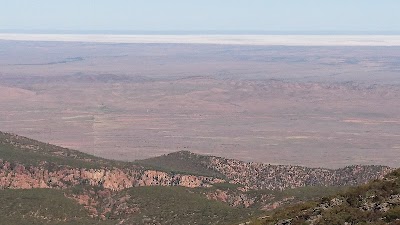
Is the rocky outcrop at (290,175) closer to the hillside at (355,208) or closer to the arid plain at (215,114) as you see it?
the arid plain at (215,114)

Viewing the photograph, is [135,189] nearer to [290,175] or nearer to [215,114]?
[290,175]

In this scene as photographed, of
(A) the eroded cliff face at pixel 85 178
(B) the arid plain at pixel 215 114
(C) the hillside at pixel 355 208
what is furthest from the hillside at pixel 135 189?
(B) the arid plain at pixel 215 114

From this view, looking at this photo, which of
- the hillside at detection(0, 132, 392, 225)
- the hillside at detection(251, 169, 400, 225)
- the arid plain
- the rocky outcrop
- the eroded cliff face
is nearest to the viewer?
the hillside at detection(251, 169, 400, 225)

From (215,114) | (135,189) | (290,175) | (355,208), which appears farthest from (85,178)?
(215,114)

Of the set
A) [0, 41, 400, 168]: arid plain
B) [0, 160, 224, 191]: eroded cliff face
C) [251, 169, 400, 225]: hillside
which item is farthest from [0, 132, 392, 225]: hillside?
[0, 41, 400, 168]: arid plain

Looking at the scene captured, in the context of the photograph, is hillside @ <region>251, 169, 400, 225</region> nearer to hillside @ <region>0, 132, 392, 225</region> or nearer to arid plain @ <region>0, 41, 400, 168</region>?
hillside @ <region>0, 132, 392, 225</region>

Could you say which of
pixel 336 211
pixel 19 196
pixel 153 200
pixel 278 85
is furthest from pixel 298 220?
pixel 278 85
